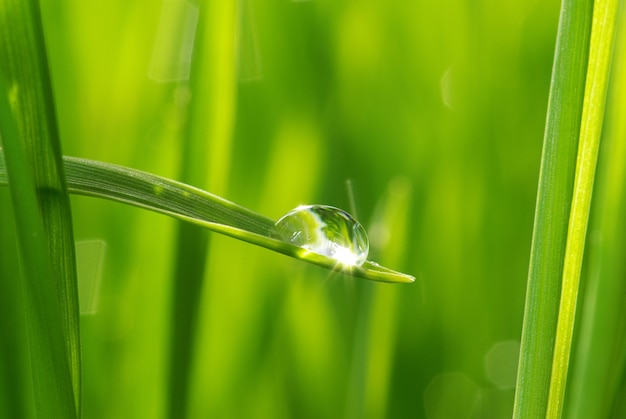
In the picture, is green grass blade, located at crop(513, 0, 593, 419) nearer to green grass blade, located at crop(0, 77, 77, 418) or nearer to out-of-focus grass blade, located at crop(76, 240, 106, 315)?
green grass blade, located at crop(0, 77, 77, 418)

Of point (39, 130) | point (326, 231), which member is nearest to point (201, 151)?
point (326, 231)

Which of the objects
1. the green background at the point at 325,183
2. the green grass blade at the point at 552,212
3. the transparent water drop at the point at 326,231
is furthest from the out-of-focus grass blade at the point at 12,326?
the green grass blade at the point at 552,212

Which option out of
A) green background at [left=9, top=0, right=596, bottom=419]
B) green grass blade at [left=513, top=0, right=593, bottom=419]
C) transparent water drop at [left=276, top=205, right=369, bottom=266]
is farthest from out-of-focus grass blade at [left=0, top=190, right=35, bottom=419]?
green grass blade at [left=513, top=0, right=593, bottom=419]

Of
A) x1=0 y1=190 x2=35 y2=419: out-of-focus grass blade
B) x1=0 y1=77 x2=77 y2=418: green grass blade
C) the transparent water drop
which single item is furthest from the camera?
x1=0 y1=190 x2=35 y2=419: out-of-focus grass blade

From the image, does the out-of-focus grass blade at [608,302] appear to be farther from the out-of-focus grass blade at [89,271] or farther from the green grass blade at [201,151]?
the out-of-focus grass blade at [89,271]

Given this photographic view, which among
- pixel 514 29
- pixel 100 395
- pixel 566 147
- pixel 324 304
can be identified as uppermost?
pixel 514 29

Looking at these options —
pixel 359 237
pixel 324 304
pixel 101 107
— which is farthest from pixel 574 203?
pixel 101 107

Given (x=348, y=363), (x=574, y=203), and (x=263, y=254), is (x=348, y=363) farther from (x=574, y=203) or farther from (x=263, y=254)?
(x=574, y=203)
